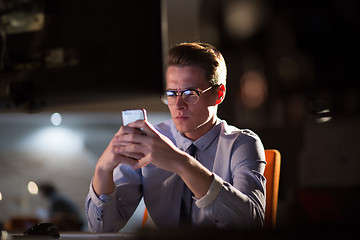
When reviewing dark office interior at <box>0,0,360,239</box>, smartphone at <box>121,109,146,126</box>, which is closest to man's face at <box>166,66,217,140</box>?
dark office interior at <box>0,0,360,239</box>

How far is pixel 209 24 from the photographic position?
269 centimetres

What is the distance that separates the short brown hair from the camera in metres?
1.55

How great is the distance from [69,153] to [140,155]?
491 centimetres

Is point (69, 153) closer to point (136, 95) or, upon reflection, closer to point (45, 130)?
point (45, 130)

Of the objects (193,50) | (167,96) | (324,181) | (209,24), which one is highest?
(209,24)

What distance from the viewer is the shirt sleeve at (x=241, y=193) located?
1195mm

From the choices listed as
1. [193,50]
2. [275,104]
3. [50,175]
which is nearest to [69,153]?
[50,175]

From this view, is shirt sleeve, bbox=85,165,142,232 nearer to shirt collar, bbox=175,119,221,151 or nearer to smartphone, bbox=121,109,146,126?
shirt collar, bbox=175,119,221,151

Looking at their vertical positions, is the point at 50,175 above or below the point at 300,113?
below

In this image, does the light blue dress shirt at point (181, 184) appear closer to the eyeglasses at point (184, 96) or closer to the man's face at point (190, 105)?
the man's face at point (190, 105)

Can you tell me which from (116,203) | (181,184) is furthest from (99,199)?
(181,184)

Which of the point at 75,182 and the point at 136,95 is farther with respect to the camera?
the point at 75,182

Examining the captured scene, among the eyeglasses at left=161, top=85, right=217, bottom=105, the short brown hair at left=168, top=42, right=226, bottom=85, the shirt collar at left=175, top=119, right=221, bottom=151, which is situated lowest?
the shirt collar at left=175, top=119, right=221, bottom=151

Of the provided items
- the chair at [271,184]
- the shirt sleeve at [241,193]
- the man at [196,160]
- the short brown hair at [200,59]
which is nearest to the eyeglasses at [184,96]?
the man at [196,160]
